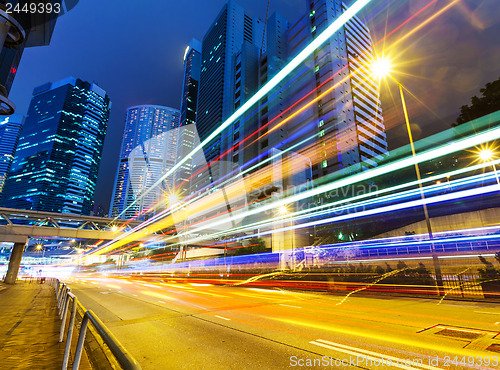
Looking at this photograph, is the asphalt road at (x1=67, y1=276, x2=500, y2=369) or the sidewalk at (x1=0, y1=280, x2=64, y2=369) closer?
the asphalt road at (x1=67, y1=276, x2=500, y2=369)

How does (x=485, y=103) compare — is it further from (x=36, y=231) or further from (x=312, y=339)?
(x=36, y=231)

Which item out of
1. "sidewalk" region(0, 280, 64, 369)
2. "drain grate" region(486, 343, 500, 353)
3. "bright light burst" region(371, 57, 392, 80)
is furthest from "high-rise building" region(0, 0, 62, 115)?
"bright light burst" region(371, 57, 392, 80)

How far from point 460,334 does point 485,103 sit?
30.8 meters

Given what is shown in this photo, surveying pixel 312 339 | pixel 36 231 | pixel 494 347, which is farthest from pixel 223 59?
pixel 494 347

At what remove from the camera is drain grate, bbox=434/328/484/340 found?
20.9 ft

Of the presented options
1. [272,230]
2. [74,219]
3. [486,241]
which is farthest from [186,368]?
[74,219]

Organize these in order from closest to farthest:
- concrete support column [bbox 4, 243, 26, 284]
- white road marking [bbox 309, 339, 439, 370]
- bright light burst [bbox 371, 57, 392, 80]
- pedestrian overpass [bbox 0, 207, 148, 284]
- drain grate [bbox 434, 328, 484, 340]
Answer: white road marking [bbox 309, 339, 439, 370], drain grate [bbox 434, 328, 484, 340], bright light burst [bbox 371, 57, 392, 80], concrete support column [bbox 4, 243, 26, 284], pedestrian overpass [bbox 0, 207, 148, 284]

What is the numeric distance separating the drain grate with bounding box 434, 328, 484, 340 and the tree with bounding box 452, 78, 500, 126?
95.7 feet

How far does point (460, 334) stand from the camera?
6.66 metres

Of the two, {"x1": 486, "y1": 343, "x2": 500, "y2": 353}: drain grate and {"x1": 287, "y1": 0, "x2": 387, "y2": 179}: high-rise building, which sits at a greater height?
{"x1": 287, "y1": 0, "x2": 387, "y2": 179}: high-rise building

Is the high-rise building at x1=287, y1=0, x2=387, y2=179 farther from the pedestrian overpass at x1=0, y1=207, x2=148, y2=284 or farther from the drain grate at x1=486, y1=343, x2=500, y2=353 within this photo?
the drain grate at x1=486, y1=343, x2=500, y2=353

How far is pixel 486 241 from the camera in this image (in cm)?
2081

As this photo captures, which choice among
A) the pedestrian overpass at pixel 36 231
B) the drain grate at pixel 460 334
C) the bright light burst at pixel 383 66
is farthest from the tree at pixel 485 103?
the pedestrian overpass at pixel 36 231

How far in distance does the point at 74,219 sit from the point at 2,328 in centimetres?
4262
